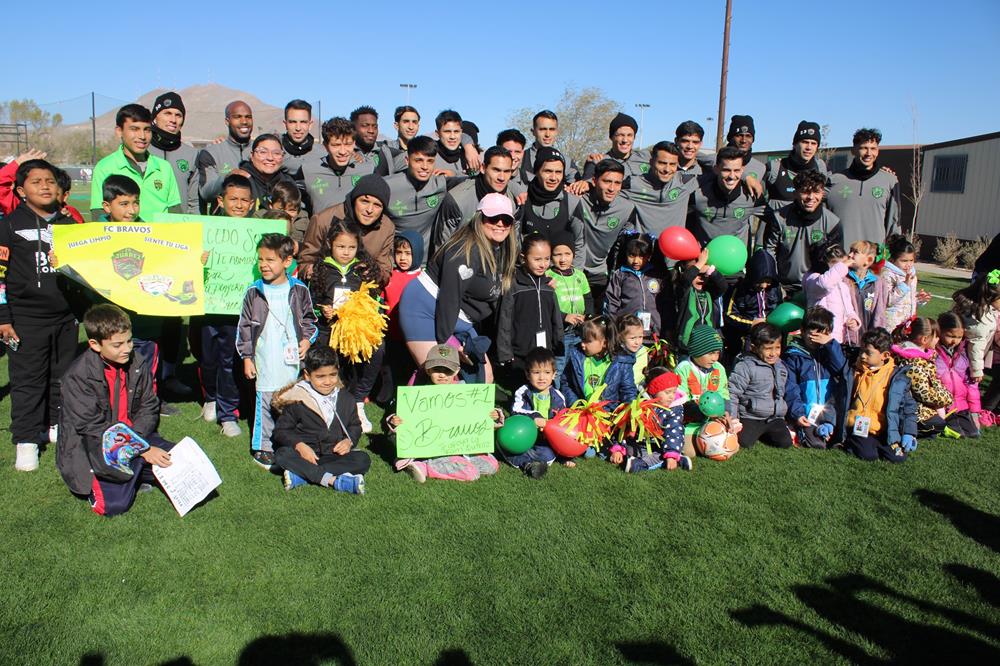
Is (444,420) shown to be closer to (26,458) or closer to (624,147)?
(26,458)

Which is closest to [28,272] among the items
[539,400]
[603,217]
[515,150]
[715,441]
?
[539,400]

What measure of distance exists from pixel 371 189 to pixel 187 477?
9.03ft

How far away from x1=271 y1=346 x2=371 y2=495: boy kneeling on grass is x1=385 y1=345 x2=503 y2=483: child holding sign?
0.33 metres

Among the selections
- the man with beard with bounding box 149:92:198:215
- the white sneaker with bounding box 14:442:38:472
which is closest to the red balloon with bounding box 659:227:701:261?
the man with beard with bounding box 149:92:198:215

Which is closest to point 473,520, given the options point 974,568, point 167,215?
point 974,568

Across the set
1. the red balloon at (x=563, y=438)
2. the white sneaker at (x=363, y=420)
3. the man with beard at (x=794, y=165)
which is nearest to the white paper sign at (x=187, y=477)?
the white sneaker at (x=363, y=420)

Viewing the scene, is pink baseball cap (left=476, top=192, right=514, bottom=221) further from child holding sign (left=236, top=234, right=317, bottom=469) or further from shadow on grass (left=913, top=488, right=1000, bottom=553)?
shadow on grass (left=913, top=488, right=1000, bottom=553)

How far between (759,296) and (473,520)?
A: 13.4 ft

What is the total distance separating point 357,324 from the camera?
5.73 meters

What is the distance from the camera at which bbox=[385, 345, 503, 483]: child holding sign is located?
17.6 feet

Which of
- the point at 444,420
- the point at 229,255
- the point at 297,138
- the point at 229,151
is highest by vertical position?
the point at 297,138

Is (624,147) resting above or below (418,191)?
above

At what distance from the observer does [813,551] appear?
4.46 metres

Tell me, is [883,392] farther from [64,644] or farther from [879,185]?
[64,644]
